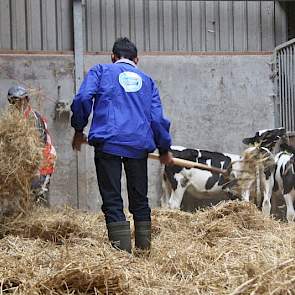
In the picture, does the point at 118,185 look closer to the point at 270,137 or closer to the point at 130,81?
the point at 130,81

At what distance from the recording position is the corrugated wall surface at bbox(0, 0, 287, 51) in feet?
30.8

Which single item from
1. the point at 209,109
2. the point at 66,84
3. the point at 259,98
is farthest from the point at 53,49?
the point at 259,98

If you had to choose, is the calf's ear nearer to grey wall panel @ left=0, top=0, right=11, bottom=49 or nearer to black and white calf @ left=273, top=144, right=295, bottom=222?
black and white calf @ left=273, top=144, right=295, bottom=222

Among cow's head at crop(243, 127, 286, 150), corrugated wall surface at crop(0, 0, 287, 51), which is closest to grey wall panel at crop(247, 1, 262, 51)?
corrugated wall surface at crop(0, 0, 287, 51)

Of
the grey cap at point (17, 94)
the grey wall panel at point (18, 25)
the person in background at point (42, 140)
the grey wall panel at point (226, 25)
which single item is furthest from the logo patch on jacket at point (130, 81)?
the grey wall panel at point (226, 25)

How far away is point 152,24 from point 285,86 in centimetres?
214

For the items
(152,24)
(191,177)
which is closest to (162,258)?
(191,177)

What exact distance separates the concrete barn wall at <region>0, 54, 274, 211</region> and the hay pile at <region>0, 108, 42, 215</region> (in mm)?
3659

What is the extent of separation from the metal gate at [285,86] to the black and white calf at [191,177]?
103 cm

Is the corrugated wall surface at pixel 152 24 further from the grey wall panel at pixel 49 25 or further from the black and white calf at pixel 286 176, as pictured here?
the black and white calf at pixel 286 176

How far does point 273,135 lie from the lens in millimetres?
9203

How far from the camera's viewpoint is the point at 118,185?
495cm

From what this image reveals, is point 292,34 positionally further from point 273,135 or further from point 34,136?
point 34,136

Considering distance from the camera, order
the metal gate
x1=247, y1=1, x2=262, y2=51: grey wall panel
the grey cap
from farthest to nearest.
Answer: x1=247, y1=1, x2=262, y2=51: grey wall panel, the metal gate, the grey cap
